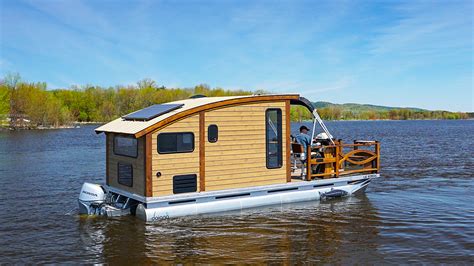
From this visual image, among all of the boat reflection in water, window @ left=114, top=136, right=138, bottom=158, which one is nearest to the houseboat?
window @ left=114, top=136, right=138, bottom=158

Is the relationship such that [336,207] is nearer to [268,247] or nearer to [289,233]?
[289,233]

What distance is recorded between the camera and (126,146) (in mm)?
14359

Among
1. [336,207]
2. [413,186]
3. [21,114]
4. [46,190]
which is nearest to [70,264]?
[336,207]

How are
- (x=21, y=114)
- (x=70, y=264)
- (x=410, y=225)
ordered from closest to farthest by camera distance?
1. (x=70, y=264)
2. (x=410, y=225)
3. (x=21, y=114)

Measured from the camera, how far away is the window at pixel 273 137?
15.2 metres

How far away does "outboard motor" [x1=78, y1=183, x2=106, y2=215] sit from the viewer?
13867 millimetres

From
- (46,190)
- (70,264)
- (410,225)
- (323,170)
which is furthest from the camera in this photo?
(46,190)

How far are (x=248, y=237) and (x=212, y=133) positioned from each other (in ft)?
11.8

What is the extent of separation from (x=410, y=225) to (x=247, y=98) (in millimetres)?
6046

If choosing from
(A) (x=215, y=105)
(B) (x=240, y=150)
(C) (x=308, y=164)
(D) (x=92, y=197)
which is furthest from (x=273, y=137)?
(D) (x=92, y=197)

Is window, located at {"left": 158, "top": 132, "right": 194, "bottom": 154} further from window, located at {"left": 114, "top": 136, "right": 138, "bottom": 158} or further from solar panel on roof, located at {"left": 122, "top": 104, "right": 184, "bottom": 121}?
window, located at {"left": 114, "top": 136, "right": 138, "bottom": 158}

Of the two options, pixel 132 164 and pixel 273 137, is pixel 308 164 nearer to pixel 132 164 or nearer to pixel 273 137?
pixel 273 137

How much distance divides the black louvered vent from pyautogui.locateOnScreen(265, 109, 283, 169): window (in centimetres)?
272

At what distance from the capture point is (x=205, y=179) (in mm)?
14047
